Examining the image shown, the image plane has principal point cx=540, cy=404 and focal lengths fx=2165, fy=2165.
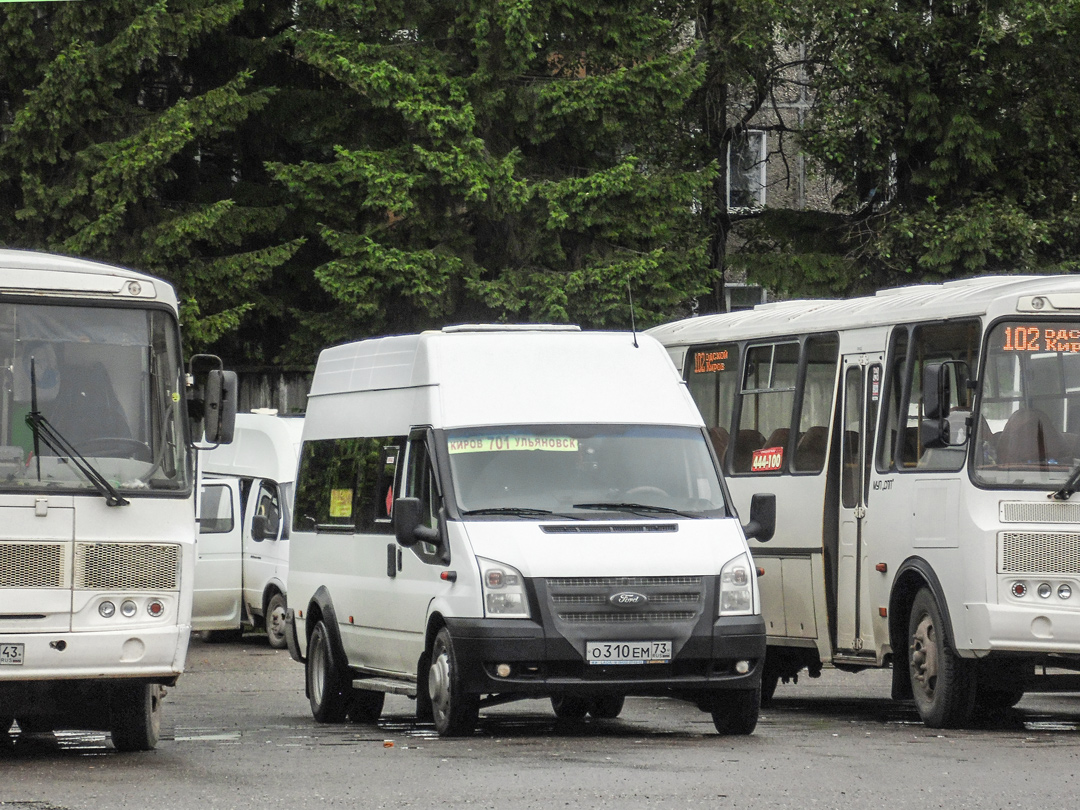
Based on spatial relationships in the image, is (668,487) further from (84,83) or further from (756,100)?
(756,100)

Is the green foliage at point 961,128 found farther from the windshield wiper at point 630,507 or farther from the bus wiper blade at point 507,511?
the bus wiper blade at point 507,511

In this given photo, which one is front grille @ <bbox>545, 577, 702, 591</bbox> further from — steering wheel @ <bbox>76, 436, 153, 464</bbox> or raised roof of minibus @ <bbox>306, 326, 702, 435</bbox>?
steering wheel @ <bbox>76, 436, 153, 464</bbox>

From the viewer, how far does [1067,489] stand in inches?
532

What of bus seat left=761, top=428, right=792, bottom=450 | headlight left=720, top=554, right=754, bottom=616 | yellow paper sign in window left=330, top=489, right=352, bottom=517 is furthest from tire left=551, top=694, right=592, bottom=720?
bus seat left=761, top=428, right=792, bottom=450

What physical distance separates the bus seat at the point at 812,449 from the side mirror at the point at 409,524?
12.4ft

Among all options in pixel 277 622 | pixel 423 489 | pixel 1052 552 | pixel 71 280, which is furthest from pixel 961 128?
pixel 71 280

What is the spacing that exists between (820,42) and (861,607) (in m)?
19.9

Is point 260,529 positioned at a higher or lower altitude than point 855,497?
lower

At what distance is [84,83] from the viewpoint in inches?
1144

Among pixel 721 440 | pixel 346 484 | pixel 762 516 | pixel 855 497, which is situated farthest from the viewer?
pixel 721 440

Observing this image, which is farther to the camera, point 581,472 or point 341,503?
point 341,503

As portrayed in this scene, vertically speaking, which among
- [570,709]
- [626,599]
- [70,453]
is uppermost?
[70,453]

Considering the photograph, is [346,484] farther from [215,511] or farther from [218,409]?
[215,511]

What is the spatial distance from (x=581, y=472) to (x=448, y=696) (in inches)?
66.6
